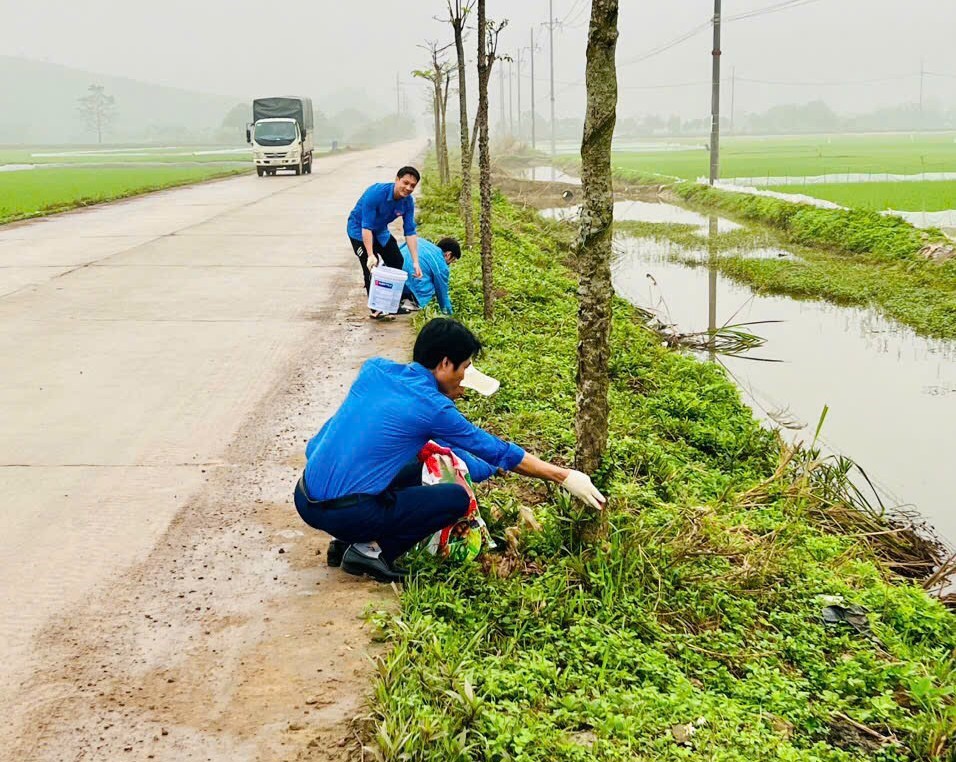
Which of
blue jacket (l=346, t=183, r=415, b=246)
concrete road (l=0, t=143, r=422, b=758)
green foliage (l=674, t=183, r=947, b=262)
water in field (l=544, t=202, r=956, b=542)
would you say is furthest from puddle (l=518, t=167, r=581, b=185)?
blue jacket (l=346, t=183, r=415, b=246)

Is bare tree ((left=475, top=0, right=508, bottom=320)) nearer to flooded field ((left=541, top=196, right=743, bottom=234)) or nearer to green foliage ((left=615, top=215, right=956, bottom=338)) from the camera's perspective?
green foliage ((left=615, top=215, right=956, bottom=338))

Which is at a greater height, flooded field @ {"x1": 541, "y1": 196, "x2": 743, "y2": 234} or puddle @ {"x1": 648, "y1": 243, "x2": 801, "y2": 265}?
flooded field @ {"x1": 541, "y1": 196, "x2": 743, "y2": 234}

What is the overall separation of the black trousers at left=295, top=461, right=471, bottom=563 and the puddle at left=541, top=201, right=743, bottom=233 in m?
16.6

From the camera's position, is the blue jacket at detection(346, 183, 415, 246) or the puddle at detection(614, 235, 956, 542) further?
the blue jacket at detection(346, 183, 415, 246)

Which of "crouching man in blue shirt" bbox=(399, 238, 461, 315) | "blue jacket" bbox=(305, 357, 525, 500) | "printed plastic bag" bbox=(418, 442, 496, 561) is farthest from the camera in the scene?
"crouching man in blue shirt" bbox=(399, 238, 461, 315)

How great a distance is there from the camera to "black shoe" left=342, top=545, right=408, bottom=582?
4000mm

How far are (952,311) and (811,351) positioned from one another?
235cm

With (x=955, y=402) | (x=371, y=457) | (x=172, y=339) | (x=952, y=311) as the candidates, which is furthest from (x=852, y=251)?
(x=371, y=457)

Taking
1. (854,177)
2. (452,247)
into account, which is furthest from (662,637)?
(854,177)

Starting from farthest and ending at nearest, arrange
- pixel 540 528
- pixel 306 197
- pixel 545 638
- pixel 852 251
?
→ pixel 306 197 < pixel 852 251 < pixel 540 528 < pixel 545 638

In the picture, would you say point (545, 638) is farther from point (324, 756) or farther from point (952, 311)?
point (952, 311)

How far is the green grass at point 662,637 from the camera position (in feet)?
10.00

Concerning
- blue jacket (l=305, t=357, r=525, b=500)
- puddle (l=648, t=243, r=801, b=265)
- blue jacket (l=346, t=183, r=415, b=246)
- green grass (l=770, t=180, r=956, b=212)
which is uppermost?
blue jacket (l=346, t=183, r=415, b=246)

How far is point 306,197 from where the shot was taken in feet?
76.1
